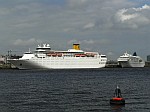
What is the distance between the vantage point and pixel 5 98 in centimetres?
4275

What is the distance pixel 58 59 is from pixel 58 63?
1793 millimetres

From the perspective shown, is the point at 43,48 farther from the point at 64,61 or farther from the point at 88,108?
the point at 88,108

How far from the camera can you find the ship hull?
465 feet

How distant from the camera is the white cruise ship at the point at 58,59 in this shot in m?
142

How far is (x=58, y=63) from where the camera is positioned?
149 metres

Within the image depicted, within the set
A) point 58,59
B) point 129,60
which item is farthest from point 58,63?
point 129,60

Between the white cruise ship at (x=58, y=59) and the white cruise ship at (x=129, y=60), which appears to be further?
the white cruise ship at (x=129, y=60)

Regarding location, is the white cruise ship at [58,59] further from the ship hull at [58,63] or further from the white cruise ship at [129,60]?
the white cruise ship at [129,60]

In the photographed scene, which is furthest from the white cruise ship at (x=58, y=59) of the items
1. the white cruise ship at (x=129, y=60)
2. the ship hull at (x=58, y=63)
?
the white cruise ship at (x=129, y=60)

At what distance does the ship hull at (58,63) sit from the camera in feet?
465

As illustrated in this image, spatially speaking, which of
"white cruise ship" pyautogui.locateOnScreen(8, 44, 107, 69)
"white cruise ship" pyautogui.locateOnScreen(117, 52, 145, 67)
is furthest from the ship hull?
"white cruise ship" pyautogui.locateOnScreen(117, 52, 145, 67)

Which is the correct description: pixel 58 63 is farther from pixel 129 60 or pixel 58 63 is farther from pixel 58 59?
pixel 129 60

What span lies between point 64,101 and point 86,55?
394ft

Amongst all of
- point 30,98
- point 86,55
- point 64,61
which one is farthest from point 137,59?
point 30,98
